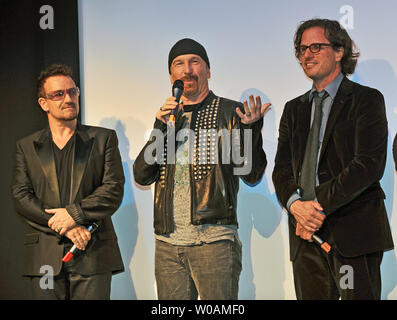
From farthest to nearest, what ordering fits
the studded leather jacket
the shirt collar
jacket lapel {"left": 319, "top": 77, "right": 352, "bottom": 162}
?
the studded leather jacket
the shirt collar
jacket lapel {"left": 319, "top": 77, "right": 352, "bottom": 162}

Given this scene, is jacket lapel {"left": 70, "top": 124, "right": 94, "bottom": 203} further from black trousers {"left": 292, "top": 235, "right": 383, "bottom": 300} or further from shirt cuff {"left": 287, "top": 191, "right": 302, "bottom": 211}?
black trousers {"left": 292, "top": 235, "right": 383, "bottom": 300}

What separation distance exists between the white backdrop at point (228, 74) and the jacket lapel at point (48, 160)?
2.31 ft

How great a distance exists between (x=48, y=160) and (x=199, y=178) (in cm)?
104

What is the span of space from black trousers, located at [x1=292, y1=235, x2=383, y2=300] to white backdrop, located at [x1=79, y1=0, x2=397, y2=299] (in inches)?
32.2

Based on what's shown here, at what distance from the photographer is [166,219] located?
3740mm

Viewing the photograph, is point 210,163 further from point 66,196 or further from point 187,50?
point 66,196

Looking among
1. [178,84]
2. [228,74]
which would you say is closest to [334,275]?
[178,84]

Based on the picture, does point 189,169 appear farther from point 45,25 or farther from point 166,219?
point 45,25

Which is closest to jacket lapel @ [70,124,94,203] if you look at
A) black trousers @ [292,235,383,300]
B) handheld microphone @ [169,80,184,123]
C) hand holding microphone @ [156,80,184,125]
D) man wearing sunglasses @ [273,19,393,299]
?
hand holding microphone @ [156,80,184,125]

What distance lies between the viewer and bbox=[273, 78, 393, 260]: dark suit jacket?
3.33 m

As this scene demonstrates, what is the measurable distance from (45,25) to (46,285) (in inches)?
84.5

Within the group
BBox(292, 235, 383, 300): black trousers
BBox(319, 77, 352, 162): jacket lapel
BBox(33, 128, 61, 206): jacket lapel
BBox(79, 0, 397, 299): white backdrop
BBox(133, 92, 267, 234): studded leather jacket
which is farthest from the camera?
BBox(79, 0, 397, 299): white backdrop

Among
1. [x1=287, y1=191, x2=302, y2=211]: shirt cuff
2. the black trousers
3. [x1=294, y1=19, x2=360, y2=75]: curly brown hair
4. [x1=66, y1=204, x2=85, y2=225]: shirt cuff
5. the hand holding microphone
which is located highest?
[x1=294, y1=19, x2=360, y2=75]: curly brown hair

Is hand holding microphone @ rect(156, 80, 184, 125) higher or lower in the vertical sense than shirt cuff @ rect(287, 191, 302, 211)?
higher
